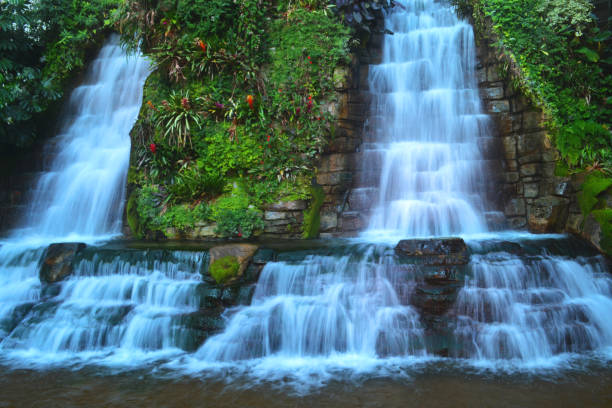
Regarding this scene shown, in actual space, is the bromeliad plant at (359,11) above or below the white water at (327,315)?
above

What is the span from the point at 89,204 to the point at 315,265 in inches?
254

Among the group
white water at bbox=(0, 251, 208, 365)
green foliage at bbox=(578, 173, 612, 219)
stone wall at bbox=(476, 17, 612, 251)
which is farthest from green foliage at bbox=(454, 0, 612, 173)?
white water at bbox=(0, 251, 208, 365)

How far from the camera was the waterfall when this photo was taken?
917 cm

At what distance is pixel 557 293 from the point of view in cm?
502

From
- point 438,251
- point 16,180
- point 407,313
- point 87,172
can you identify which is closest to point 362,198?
point 438,251

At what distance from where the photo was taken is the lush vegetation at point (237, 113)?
8.05m

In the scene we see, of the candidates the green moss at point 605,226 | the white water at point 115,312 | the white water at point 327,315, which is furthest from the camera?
the green moss at point 605,226

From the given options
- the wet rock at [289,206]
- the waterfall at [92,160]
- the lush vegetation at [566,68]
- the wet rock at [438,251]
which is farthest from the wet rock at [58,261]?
the lush vegetation at [566,68]

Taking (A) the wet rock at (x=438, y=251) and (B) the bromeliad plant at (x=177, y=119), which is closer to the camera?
(A) the wet rock at (x=438, y=251)

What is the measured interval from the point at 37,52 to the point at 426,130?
11.1m

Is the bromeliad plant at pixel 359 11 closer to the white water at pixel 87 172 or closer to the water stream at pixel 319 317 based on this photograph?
the water stream at pixel 319 317

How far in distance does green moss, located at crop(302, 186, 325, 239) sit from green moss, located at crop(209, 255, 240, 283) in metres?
2.39

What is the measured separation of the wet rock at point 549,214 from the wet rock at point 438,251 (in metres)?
2.86

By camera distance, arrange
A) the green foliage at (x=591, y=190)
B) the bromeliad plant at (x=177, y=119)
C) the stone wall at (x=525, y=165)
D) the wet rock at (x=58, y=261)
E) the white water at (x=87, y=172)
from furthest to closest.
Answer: the white water at (x=87, y=172), the bromeliad plant at (x=177, y=119), the stone wall at (x=525, y=165), the green foliage at (x=591, y=190), the wet rock at (x=58, y=261)
